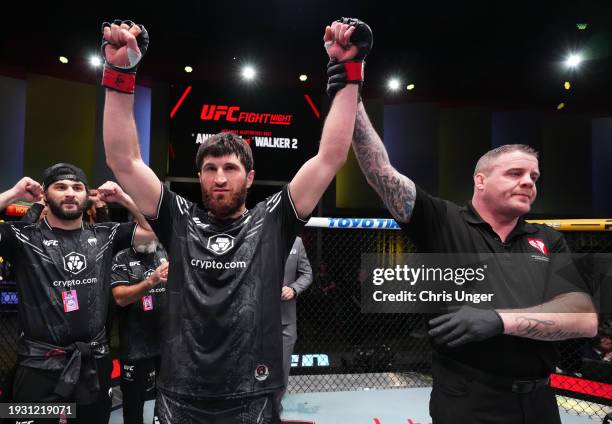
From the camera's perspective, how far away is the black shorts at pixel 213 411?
1.48 metres

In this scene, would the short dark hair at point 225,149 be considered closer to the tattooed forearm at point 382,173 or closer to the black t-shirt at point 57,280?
the tattooed forearm at point 382,173

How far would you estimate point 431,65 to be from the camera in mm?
6898

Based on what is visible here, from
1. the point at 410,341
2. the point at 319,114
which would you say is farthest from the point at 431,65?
the point at 410,341

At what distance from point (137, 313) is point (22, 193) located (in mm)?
1236

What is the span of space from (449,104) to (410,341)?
480 centimetres

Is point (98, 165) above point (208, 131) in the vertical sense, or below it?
below

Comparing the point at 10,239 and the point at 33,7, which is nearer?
the point at 10,239

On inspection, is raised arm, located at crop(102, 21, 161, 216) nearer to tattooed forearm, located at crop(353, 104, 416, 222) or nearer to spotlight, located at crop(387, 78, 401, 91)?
tattooed forearm, located at crop(353, 104, 416, 222)

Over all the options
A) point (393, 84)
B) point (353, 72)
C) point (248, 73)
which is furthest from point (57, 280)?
point (393, 84)

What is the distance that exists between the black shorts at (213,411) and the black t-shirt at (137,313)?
1618 millimetres

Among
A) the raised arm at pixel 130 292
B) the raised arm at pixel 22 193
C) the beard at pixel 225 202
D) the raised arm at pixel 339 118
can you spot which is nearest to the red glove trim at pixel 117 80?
the beard at pixel 225 202

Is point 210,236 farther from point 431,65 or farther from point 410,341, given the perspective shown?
point 431,65

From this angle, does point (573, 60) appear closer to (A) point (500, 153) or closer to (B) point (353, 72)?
(A) point (500, 153)

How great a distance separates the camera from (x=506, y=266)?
183 cm
